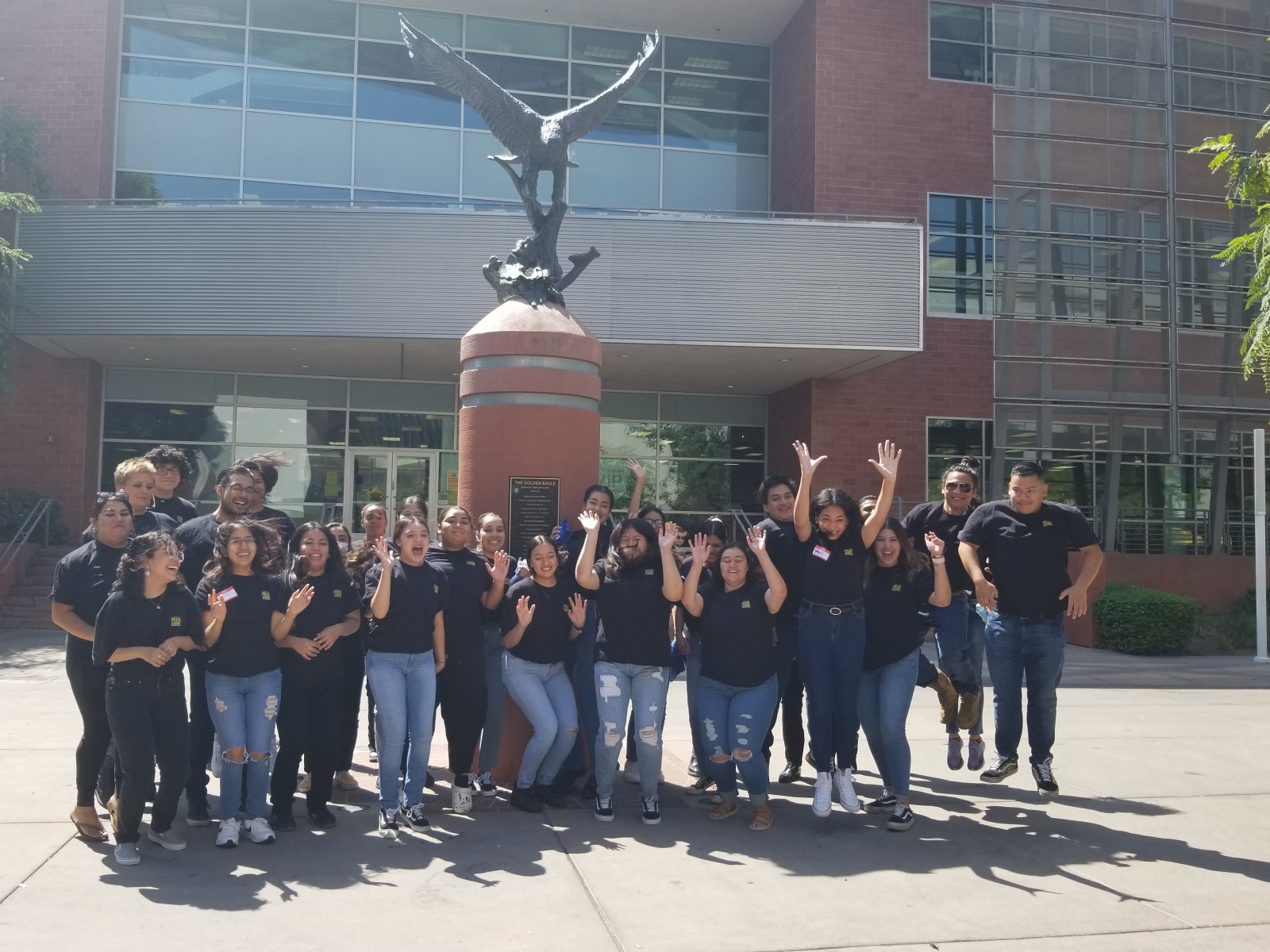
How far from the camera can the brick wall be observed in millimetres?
18078

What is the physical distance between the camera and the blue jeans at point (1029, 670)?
20.3 ft

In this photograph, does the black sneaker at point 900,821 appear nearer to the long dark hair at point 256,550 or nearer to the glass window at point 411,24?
the long dark hair at point 256,550

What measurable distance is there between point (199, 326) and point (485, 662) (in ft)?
39.3

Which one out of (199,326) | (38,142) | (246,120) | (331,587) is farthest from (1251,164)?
(38,142)

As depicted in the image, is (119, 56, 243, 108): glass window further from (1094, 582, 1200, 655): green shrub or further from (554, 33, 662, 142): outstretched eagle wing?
(1094, 582, 1200, 655): green shrub

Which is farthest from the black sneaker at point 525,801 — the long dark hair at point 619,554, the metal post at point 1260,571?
the metal post at point 1260,571

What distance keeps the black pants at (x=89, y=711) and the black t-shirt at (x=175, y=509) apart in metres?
1.11

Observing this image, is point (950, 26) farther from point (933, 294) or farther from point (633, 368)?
point (633, 368)

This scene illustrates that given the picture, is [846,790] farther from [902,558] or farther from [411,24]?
[411,24]

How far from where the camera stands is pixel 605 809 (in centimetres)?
577

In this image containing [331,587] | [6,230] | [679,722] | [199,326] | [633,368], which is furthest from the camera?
[633,368]

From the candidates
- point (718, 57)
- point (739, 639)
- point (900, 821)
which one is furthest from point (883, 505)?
point (718, 57)

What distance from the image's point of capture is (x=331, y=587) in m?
5.57

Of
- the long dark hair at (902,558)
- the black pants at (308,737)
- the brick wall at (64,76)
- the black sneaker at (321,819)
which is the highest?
the brick wall at (64,76)
